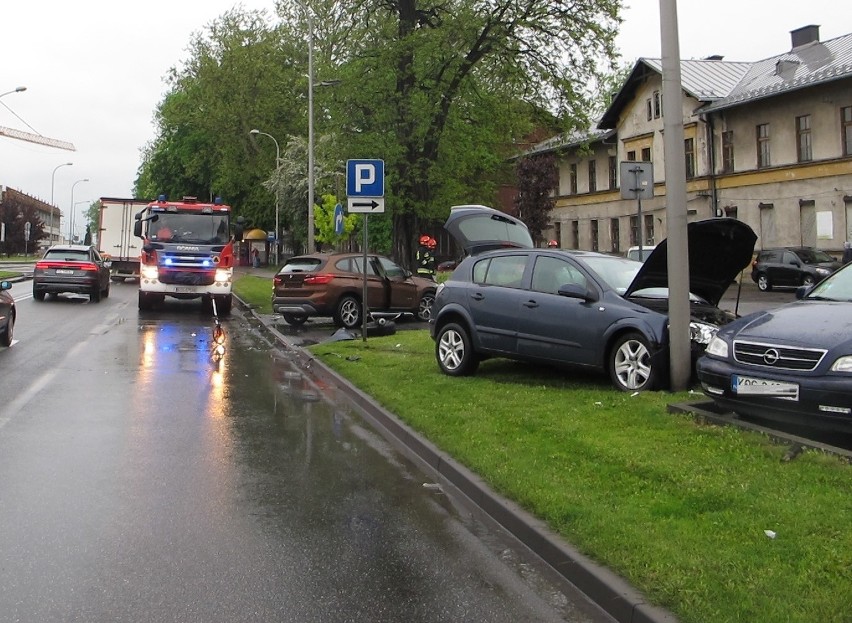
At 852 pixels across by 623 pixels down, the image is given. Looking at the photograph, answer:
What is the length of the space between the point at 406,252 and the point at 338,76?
572cm

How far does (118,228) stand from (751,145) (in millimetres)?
27052

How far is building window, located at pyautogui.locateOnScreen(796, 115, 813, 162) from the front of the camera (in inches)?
1453

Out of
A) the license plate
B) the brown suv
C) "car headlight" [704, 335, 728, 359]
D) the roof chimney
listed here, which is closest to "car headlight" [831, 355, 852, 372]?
the license plate

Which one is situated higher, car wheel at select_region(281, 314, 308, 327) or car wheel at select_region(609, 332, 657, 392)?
car wheel at select_region(281, 314, 308, 327)

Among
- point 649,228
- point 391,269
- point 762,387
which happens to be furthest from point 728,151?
point 762,387

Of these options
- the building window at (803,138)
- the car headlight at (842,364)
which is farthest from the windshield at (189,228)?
the building window at (803,138)

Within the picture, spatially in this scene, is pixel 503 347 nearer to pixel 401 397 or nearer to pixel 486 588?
pixel 401 397

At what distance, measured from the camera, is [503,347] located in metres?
11.0

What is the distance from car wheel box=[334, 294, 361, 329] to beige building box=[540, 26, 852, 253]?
13.7 metres

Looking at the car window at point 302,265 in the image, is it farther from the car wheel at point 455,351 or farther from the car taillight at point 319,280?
the car wheel at point 455,351

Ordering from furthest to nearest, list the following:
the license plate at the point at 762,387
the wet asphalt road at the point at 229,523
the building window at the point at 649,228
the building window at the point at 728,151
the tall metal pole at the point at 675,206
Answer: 1. the building window at the point at 649,228
2. the building window at the point at 728,151
3. the tall metal pole at the point at 675,206
4. the license plate at the point at 762,387
5. the wet asphalt road at the point at 229,523

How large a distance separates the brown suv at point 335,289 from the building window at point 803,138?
938 inches

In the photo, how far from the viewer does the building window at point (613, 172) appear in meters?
49.3

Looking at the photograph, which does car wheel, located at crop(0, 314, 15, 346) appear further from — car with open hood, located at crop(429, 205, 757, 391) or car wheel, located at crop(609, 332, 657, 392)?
car wheel, located at crop(609, 332, 657, 392)
